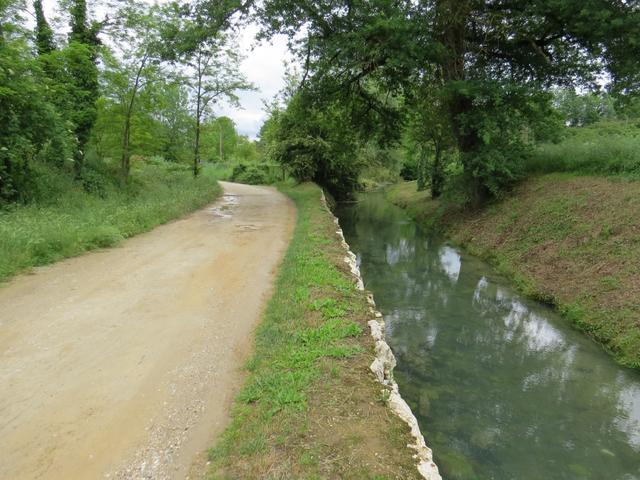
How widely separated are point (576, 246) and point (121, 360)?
10.4m

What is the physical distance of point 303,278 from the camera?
7039 millimetres

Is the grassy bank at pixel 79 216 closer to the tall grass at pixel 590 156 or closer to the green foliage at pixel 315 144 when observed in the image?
the green foliage at pixel 315 144

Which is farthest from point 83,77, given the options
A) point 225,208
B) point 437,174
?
point 437,174

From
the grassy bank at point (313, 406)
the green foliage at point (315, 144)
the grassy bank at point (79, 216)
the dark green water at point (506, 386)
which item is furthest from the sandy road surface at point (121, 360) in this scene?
the green foliage at point (315, 144)

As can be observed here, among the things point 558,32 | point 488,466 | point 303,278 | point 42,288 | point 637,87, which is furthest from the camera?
point 558,32

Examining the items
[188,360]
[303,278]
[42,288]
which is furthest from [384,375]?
[42,288]

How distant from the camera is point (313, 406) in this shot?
12.1ft

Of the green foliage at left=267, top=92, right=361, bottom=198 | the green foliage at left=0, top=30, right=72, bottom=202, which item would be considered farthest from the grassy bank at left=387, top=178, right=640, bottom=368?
the green foliage at left=0, top=30, right=72, bottom=202

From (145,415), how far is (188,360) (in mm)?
959

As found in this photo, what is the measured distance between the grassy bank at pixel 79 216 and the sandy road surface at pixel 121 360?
20.3 inches

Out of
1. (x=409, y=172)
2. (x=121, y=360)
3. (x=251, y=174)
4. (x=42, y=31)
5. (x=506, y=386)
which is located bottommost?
(x=506, y=386)

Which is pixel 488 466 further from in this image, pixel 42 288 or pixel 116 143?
pixel 116 143

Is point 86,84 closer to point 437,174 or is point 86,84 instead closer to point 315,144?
point 315,144

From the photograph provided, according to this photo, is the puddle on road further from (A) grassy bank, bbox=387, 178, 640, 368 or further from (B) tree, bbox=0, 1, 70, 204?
(A) grassy bank, bbox=387, 178, 640, 368
